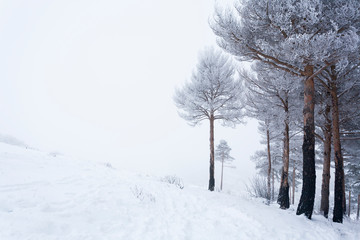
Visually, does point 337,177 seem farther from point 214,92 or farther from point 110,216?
point 110,216

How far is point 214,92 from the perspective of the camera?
420 inches

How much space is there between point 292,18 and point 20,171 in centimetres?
858

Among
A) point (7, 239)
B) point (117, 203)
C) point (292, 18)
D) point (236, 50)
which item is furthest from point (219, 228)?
point (292, 18)

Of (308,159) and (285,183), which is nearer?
(308,159)

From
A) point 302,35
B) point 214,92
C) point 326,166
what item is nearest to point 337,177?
point 326,166

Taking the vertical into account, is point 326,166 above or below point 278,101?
below

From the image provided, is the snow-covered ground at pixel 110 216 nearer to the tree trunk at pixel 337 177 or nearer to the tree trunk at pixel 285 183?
the tree trunk at pixel 337 177

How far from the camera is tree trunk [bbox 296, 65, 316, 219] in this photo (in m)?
5.32

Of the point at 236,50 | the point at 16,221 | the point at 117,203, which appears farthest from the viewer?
the point at 236,50

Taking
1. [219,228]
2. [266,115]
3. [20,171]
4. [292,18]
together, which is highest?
[292,18]

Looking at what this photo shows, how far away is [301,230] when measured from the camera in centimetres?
402

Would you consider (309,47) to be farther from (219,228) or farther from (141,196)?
(141,196)

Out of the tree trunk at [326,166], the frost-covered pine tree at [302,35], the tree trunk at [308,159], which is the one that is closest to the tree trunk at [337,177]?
the frost-covered pine tree at [302,35]

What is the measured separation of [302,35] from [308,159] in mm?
3548
